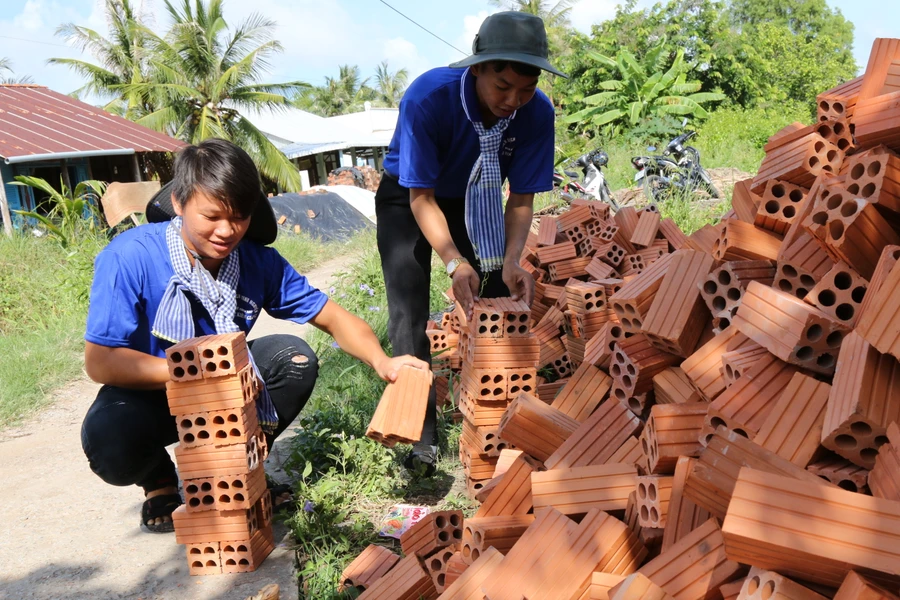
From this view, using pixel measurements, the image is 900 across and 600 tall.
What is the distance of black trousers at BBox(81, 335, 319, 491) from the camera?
2.73 meters

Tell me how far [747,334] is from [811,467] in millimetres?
439

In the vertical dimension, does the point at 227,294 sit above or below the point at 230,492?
above

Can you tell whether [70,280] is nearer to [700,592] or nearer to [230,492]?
[230,492]

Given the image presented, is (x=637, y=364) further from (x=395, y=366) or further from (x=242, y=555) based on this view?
(x=242, y=555)

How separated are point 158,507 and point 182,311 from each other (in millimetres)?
921

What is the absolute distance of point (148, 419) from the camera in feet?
9.25

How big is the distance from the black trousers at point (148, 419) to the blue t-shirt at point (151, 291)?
199mm

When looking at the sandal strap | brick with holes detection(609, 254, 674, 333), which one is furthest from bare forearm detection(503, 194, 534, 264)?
the sandal strap

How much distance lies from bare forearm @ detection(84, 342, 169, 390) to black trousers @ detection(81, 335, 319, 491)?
194 mm

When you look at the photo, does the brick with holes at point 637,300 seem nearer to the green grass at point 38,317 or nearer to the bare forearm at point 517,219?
the bare forearm at point 517,219

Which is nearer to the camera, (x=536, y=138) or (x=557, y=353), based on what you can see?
(x=536, y=138)

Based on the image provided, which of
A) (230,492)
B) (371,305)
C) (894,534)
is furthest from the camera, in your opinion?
(371,305)

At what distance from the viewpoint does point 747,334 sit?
2133 millimetres

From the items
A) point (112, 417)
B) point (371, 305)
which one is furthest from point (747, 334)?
point (371, 305)
